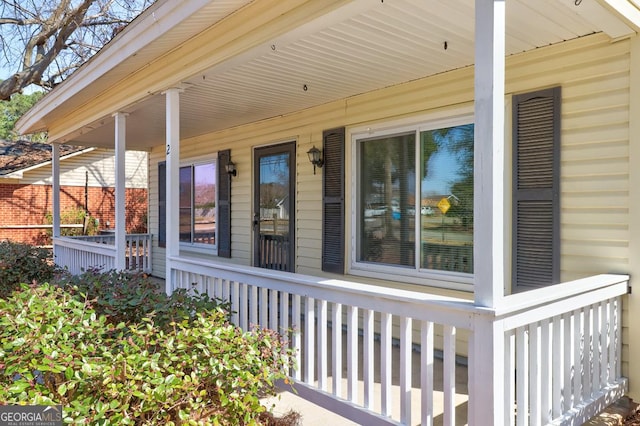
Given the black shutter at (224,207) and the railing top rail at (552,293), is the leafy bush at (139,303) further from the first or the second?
the black shutter at (224,207)

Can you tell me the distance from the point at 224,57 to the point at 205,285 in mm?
1972

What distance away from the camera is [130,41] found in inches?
159

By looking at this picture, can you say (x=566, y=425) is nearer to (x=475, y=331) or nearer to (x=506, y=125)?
(x=475, y=331)

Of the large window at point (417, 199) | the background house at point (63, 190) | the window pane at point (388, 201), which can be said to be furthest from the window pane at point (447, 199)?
the background house at point (63, 190)

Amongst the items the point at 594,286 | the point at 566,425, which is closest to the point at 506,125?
the point at 594,286

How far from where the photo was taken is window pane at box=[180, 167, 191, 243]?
8.14 meters

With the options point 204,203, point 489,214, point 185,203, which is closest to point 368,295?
point 489,214

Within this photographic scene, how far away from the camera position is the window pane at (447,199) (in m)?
4.01

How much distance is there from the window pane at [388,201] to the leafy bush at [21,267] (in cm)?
361

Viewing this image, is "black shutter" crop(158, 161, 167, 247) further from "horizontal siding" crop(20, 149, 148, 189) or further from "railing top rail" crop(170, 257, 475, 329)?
"horizontal siding" crop(20, 149, 148, 189)

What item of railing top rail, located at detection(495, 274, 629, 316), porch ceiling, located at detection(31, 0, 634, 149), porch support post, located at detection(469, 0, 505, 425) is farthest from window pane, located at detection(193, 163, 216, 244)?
porch support post, located at detection(469, 0, 505, 425)

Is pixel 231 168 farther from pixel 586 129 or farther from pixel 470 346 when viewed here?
pixel 470 346

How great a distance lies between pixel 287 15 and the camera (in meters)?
2.98

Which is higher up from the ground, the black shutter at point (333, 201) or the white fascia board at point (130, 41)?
the white fascia board at point (130, 41)
